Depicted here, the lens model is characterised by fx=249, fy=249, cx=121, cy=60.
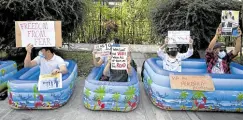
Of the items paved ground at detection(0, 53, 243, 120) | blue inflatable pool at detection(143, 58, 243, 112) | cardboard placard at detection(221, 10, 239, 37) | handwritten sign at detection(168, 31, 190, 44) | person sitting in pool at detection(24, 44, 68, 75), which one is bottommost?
paved ground at detection(0, 53, 243, 120)

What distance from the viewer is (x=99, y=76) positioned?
4711 millimetres

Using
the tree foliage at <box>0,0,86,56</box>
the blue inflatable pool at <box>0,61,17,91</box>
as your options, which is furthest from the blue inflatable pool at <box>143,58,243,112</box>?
the tree foliage at <box>0,0,86,56</box>

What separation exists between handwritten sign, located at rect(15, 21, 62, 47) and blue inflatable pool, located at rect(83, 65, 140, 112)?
98cm

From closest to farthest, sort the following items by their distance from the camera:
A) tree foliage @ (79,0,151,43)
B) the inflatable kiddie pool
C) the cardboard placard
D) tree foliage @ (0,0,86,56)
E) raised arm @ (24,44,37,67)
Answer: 1. the inflatable kiddie pool
2. raised arm @ (24,44,37,67)
3. the cardboard placard
4. tree foliage @ (0,0,86,56)
5. tree foliage @ (79,0,151,43)

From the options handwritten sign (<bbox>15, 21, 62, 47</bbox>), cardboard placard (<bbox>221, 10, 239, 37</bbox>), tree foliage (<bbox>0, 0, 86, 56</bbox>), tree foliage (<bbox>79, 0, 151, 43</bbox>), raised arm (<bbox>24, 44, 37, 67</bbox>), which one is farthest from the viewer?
tree foliage (<bbox>79, 0, 151, 43</bbox>)

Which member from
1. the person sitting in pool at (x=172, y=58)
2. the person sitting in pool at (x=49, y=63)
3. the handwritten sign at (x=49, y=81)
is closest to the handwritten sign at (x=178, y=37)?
the person sitting in pool at (x=172, y=58)

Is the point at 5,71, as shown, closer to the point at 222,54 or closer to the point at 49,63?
the point at 49,63

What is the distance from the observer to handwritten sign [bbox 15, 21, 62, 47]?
4.18 metres

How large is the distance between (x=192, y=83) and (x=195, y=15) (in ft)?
8.64

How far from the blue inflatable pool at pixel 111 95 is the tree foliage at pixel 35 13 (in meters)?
2.74

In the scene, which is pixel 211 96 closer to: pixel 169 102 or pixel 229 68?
pixel 169 102

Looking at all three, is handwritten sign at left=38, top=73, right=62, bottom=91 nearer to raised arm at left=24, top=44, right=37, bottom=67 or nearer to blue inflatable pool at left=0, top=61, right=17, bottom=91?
raised arm at left=24, top=44, right=37, bottom=67

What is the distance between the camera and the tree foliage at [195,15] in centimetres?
616

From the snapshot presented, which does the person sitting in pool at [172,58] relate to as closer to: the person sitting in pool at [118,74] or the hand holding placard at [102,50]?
the person sitting in pool at [118,74]
